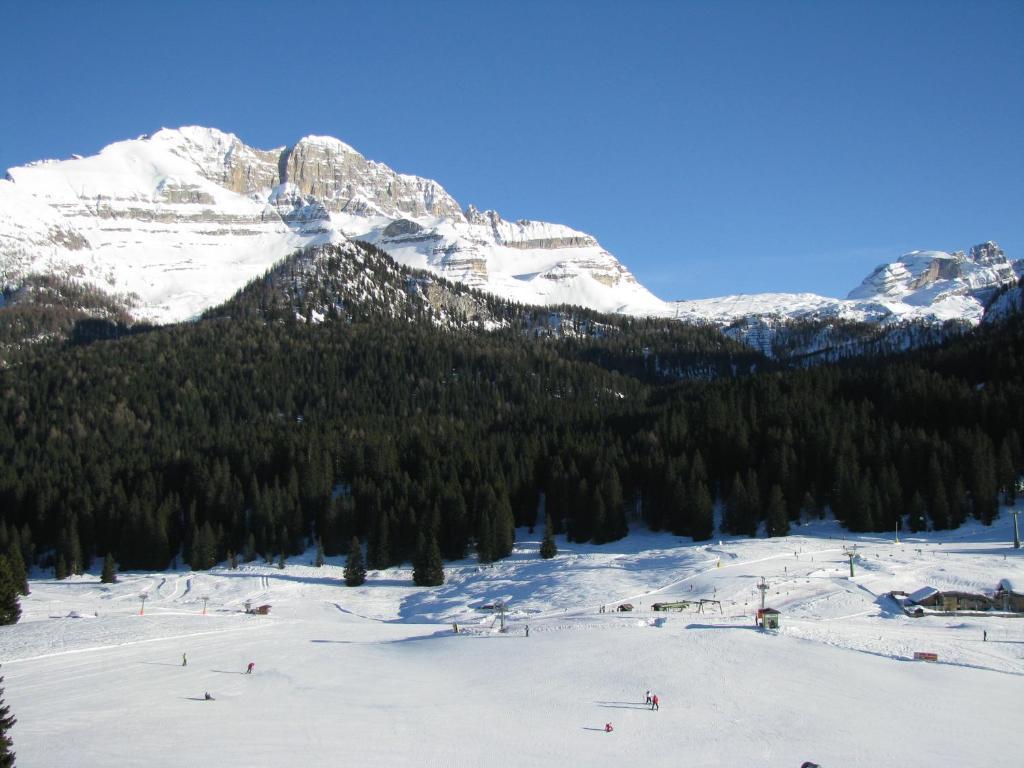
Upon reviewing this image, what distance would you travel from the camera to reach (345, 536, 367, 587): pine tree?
318 feet

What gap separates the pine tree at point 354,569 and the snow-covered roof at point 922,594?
5359 cm

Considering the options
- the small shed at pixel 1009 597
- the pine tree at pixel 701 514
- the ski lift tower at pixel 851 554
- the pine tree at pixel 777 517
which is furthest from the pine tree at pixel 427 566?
the small shed at pixel 1009 597

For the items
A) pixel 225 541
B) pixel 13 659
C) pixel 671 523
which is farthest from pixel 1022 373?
pixel 13 659

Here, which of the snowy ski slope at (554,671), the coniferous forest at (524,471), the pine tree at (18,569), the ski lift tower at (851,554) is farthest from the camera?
the coniferous forest at (524,471)

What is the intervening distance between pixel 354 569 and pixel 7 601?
32771 millimetres

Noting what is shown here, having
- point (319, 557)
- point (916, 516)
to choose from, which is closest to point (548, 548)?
point (319, 557)

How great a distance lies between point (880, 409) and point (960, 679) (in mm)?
90647

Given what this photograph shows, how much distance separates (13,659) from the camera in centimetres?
6191

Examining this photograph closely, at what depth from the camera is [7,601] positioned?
75.9m

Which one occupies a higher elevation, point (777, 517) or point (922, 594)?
point (777, 517)

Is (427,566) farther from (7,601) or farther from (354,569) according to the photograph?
(7,601)

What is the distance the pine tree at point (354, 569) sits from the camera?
97.0m

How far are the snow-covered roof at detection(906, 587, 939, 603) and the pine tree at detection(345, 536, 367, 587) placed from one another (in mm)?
53588

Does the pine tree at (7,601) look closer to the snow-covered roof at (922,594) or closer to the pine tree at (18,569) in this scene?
the pine tree at (18,569)
